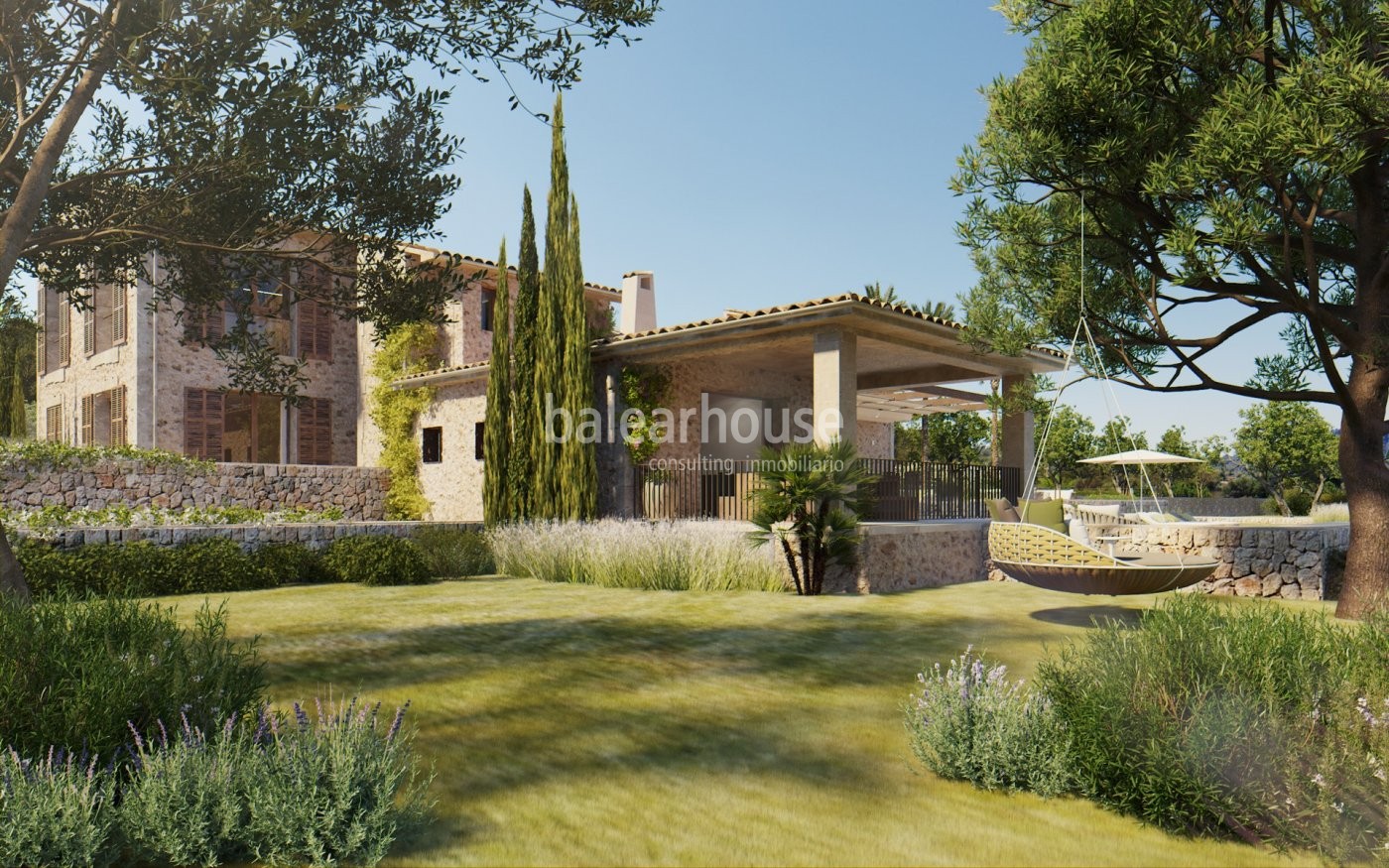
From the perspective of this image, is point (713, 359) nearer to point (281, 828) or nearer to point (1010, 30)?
point (1010, 30)

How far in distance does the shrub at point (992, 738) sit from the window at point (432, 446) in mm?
17584

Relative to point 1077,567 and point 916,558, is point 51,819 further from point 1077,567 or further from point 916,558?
point 916,558

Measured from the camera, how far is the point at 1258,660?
14.2ft

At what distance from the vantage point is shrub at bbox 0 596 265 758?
4109mm

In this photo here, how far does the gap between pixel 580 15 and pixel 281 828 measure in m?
7.89

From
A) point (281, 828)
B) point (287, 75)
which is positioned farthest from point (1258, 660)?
point (287, 75)

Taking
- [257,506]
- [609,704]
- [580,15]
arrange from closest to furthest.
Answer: [609,704], [580,15], [257,506]

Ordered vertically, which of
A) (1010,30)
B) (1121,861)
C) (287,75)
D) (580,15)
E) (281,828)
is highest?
(1010,30)

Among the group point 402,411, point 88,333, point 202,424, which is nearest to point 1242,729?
point 402,411

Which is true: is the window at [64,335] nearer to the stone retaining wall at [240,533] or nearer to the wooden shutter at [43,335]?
the wooden shutter at [43,335]

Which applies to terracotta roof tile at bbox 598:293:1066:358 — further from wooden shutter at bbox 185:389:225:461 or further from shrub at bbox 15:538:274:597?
wooden shutter at bbox 185:389:225:461

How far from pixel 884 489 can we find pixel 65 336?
76.1 feet

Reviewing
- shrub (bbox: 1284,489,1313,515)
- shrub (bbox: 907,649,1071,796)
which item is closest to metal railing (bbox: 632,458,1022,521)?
shrub (bbox: 907,649,1071,796)

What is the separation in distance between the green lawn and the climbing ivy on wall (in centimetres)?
1002
